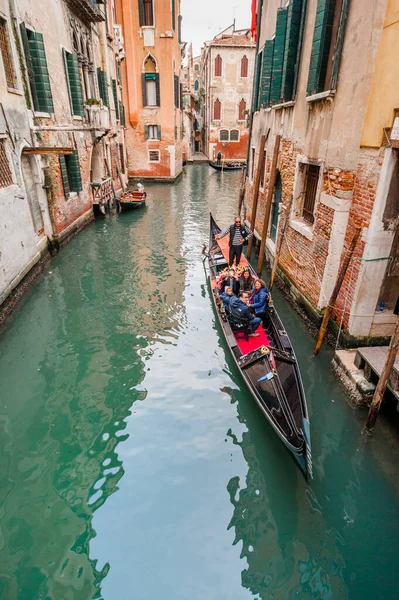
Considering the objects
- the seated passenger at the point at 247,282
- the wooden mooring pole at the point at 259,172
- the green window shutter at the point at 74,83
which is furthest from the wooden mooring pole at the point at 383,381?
the green window shutter at the point at 74,83

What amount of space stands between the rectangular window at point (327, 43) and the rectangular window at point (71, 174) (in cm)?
731

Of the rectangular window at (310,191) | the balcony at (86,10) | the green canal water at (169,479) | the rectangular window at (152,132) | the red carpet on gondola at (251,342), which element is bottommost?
the green canal water at (169,479)

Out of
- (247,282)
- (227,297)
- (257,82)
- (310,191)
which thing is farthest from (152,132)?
(227,297)

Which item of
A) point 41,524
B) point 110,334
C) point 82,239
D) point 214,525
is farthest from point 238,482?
point 82,239

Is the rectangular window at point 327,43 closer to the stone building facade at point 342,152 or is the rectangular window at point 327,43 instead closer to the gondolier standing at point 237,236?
the stone building facade at point 342,152

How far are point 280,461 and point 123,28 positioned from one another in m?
23.4

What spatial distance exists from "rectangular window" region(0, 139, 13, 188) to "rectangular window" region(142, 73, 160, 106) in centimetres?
1706

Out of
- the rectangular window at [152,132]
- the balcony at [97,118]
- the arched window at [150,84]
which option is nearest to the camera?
the balcony at [97,118]

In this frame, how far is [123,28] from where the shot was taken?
1997 cm

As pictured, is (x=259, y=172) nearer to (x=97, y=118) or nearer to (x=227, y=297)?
(x=227, y=297)

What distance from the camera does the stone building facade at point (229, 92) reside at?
3170 cm

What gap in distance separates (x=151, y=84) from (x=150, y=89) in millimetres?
261

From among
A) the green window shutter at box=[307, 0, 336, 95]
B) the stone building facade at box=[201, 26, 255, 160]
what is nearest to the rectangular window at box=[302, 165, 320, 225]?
the green window shutter at box=[307, 0, 336, 95]

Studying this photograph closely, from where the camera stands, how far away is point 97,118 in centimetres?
1310
